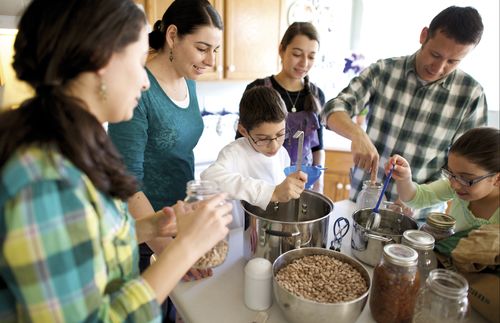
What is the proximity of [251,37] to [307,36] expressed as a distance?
2.51ft

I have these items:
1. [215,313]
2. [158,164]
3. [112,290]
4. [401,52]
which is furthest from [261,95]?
[401,52]

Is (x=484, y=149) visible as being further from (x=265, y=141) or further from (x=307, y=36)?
(x=307, y=36)

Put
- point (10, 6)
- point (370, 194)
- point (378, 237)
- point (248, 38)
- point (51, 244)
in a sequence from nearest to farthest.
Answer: point (51, 244) < point (378, 237) < point (370, 194) < point (10, 6) < point (248, 38)

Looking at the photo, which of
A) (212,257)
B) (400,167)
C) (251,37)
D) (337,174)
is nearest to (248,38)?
(251,37)

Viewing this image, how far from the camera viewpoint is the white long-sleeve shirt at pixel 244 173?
3.53 ft

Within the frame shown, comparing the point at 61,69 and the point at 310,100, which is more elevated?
the point at 61,69

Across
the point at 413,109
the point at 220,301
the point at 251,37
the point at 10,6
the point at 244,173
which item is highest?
the point at 10,6

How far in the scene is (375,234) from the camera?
92cm

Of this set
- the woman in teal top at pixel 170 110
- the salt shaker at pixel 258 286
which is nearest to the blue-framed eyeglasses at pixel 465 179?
the salt shaker at pixel 258 286

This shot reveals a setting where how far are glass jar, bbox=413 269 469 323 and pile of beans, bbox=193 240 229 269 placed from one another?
47cm

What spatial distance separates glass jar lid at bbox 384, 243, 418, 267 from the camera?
2.36 ft

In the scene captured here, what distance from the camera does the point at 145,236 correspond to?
0.87 meters

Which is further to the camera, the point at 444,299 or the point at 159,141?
the point at 159,141

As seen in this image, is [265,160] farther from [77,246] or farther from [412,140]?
[77,246]
